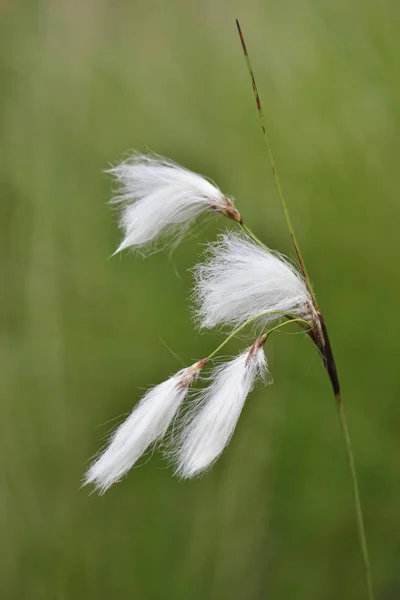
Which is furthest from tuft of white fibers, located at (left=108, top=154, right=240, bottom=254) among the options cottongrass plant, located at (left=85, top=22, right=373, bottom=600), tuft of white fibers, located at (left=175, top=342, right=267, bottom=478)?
tuft of white fibers, located at (left=175, top=342, right=267, bottom=478)

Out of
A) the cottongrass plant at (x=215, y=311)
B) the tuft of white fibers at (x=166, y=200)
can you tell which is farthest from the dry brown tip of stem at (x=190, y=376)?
the tuft of white fibers at (x=166, y=200)

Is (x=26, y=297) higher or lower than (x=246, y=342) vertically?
higher

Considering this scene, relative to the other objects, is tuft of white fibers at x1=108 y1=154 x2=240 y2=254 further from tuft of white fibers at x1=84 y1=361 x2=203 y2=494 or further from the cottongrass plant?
tuft of white fibers at x1=84 y1=361 x2=203 y2=494

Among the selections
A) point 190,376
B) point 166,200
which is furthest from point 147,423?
A: point 166,200

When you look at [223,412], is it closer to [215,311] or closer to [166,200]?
[215,311]

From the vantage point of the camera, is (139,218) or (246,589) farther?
(246,589)

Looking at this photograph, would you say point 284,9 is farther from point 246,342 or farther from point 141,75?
point 246,342

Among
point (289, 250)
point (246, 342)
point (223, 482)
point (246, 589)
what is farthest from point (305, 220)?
point (246, 589)
